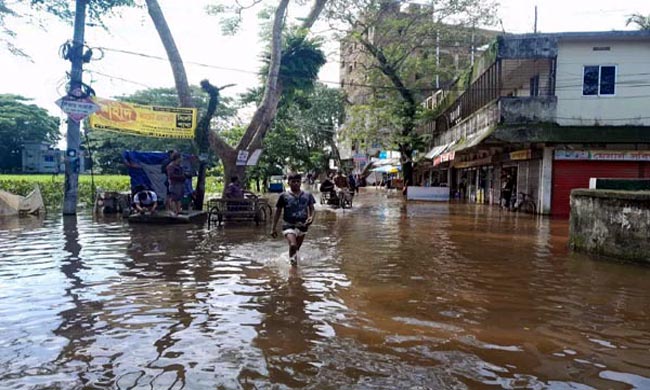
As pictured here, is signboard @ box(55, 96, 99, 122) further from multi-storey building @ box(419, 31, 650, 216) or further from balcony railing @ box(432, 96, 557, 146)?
balcony railing @ box(432, 96, 557, 146)

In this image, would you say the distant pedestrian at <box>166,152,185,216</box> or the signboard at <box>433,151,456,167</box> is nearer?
the distant pedestrian at <box>166,152,185,216</box>

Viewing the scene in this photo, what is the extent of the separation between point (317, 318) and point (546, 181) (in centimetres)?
1688

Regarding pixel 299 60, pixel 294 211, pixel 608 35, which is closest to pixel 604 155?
pixel 608 35

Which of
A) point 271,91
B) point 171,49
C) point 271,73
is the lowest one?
point 271,91

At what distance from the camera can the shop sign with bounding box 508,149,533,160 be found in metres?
21.6

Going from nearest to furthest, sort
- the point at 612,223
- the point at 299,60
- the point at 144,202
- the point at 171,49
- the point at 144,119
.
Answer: the point at 612,223, the point at 144,202, the point at 144,119, the point at 171,49, the point at 299,60

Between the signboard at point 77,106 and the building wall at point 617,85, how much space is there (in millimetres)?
15936

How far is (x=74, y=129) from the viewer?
17.1 meters

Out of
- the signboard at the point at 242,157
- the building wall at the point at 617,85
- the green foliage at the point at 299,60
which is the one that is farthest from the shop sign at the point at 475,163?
the signboard at the point at 242,157

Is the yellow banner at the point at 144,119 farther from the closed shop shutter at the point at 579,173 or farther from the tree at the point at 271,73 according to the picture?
the closed shop shutter at the point at 579,173

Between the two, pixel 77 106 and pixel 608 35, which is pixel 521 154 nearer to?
pixel 608 35

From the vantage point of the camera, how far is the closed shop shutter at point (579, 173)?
774 inches

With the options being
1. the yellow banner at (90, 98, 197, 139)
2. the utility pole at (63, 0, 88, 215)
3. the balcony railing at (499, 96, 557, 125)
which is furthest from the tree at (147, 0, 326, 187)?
the balcony railing at (499, 96, 557, 125)

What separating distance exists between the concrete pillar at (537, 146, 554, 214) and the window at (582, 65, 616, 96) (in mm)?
2517
